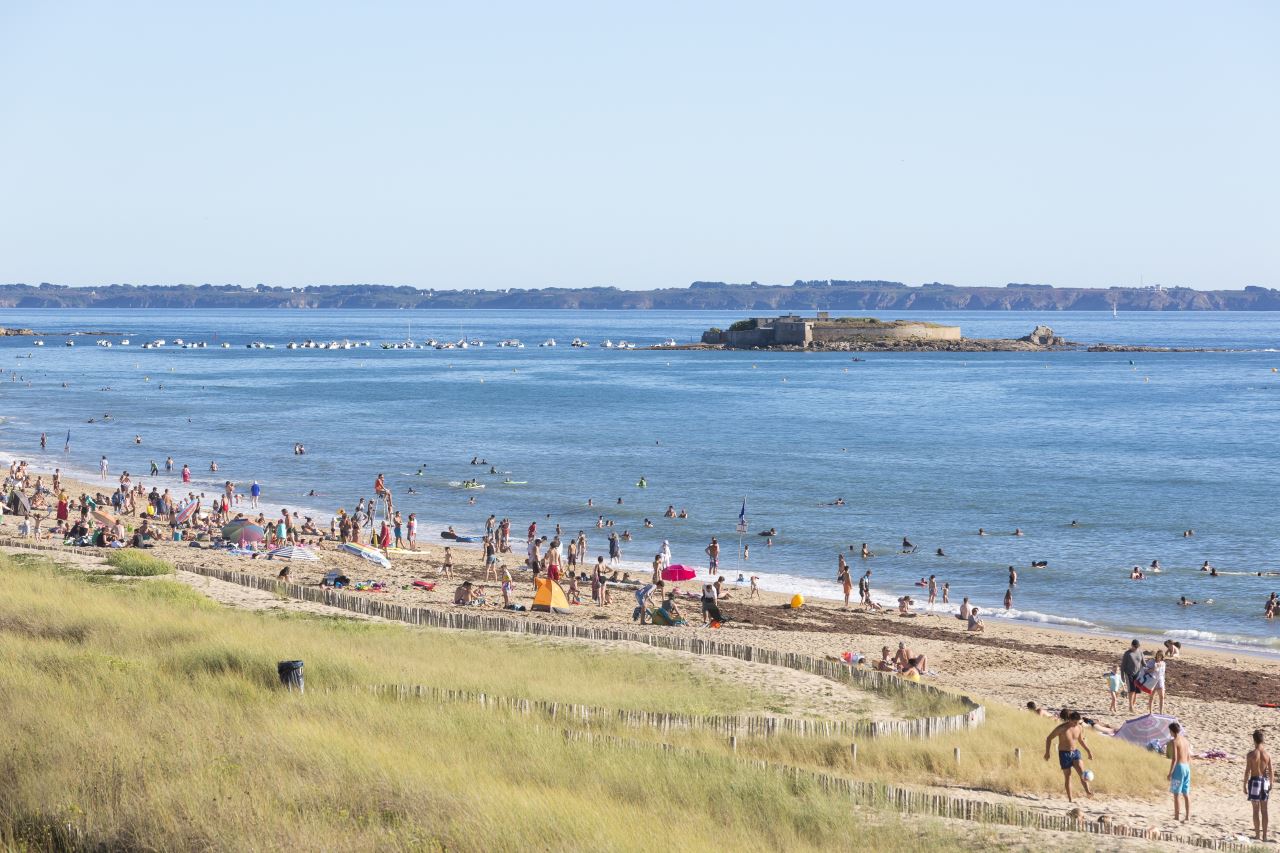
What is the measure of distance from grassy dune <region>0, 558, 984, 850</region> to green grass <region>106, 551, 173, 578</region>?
24.8 ft

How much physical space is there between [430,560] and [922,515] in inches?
745

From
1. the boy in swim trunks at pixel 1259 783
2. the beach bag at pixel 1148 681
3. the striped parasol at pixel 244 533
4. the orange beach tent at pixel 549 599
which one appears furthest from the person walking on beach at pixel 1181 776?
the striped parasol at pixel 244 533

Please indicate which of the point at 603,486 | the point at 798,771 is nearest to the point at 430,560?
the point at 603,486

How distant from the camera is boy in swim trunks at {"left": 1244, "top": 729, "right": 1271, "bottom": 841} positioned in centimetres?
1463

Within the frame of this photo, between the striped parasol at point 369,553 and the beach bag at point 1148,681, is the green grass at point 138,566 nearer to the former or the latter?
the striped parasol at point 369,553

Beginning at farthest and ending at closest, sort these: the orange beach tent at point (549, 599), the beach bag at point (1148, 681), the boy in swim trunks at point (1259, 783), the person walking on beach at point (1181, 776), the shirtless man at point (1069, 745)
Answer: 1. the orange beach tent at point (549, 599)
2. the beach bag at point (1148, 681)
3. the shirtless man at point (1069, 745)
4. the person walking on beach at point (1181, 776)
5. the boy in swim trunks at point (1259, 783)

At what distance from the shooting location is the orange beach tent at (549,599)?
2847cm

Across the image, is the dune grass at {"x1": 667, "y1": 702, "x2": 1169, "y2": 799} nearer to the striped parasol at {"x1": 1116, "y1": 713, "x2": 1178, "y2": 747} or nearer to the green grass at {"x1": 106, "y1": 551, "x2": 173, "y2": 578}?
the striped parasol at {"x1": 1116, "y1": 713, "x2": 1178, "y2": 747}

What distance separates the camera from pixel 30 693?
14.2 m

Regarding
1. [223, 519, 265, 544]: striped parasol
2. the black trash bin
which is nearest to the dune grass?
the black trash bin

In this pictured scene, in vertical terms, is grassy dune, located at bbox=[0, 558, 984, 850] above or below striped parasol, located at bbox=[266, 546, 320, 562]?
above

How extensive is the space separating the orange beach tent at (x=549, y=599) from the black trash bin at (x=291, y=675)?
12475mm

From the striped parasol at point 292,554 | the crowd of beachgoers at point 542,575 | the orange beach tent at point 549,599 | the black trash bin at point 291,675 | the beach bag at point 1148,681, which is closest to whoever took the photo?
the black trash bin at point 291,675

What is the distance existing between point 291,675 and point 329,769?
173 inches
